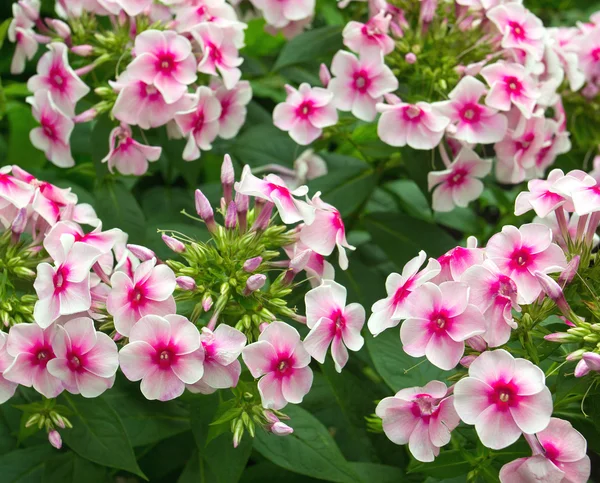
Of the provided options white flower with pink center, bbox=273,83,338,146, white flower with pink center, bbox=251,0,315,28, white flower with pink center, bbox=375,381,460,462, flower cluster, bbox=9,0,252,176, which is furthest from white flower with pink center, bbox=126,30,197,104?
white flower with pink center, bbox=375,381,460,462

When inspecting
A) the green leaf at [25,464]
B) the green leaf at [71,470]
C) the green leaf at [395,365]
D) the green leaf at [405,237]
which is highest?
the green leaf at [395,365]

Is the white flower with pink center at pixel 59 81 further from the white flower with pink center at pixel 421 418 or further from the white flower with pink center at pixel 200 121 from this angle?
the white flower with pink center at pixel 421 418

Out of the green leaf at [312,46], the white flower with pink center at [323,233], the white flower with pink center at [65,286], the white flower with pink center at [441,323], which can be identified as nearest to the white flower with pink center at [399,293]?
the white flower with pink center at [441,323]

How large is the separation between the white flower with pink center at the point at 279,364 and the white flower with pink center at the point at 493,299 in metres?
0.30

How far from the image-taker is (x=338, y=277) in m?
2.09

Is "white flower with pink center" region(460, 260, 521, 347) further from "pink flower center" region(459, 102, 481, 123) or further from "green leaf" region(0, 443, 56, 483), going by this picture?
"green leaf" region(0, 443, 56, 483)

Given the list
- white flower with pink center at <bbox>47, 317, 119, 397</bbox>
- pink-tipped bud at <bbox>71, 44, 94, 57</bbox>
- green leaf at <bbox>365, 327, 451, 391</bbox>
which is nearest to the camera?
white flower with pink center at <bbox>47, 317, 119, 397</bbox>

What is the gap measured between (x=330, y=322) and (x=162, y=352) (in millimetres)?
290

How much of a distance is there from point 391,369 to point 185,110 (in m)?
0.73

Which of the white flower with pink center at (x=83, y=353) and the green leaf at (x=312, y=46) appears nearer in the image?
the white flower with pink center at (x=83, y=353)

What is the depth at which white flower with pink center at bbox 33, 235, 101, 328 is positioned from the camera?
1.38 metres

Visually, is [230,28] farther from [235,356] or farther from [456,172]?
[235,356]

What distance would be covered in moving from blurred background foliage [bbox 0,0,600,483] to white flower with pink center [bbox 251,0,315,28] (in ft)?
0.30

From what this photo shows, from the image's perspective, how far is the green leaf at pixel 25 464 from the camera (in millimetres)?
1706
